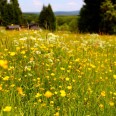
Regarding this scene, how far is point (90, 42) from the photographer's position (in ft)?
29.2

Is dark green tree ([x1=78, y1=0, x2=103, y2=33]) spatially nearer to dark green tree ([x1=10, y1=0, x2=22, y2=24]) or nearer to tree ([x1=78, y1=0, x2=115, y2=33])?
tree ([x1=78, y1=0, x2=115, y2=33])

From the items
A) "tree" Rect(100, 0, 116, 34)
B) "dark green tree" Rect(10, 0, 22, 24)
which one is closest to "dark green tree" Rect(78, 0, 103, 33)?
A: "tree" Rect(100, 0, 116, 34)

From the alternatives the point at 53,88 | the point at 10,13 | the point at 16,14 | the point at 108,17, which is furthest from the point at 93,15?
the point at 16,14

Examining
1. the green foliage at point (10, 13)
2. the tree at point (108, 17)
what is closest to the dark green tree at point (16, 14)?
the green foliage at point (10, 13)

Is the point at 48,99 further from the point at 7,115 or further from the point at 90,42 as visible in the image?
the point at 90,42

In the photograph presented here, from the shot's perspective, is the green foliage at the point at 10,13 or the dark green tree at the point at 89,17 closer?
the dark green tree at the point at 89,17

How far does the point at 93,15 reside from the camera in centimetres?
3125

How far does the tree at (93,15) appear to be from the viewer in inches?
1200

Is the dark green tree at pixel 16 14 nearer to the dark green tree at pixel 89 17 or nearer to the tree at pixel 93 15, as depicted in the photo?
the tree at pixel 93 15

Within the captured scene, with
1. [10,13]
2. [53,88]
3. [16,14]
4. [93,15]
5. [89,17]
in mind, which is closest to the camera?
[53,88]

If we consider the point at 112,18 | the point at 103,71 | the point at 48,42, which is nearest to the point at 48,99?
the point at 103,71

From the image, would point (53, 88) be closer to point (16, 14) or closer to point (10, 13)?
point (10, 13)

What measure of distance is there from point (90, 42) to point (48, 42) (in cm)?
224

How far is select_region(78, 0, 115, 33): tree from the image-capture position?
3047 centimetres
